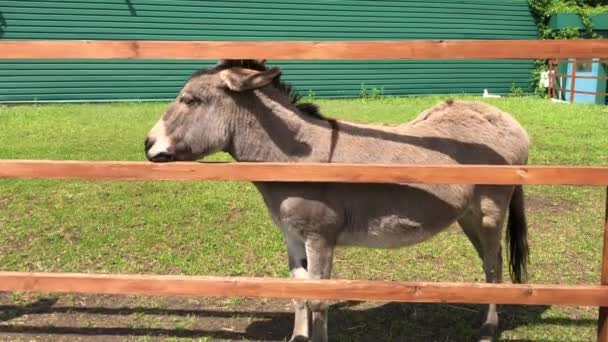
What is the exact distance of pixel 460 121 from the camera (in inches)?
169

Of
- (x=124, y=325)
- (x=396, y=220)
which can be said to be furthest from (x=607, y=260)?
(x=124, y=325)

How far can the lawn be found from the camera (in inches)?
171

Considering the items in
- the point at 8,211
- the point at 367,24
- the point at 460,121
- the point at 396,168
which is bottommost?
the point at 8,211

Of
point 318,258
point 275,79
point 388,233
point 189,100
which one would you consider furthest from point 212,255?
point 275,79

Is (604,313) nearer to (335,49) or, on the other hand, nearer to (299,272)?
(299,272)

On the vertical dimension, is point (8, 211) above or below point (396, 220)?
below

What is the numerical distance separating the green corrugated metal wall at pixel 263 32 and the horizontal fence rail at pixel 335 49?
15.3 metres

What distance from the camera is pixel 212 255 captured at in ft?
18.9

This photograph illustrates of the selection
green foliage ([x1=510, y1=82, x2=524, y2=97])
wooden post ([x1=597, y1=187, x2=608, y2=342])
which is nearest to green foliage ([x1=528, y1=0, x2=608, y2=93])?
green foliage ([x1=510, y1=82, x2=524, y2=97])

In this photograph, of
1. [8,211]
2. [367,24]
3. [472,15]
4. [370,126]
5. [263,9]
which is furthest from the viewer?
[472,15]

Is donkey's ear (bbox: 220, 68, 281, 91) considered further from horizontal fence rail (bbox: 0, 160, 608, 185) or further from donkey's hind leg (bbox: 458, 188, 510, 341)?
donkey's hind leg (bbox: 458, 188, 510, 341)

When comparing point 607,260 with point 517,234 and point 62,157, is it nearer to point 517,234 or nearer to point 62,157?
point 517,234

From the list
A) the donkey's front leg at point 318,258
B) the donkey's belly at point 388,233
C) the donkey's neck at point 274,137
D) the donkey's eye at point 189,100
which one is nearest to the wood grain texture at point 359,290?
the donkey's front leg at point 318,258

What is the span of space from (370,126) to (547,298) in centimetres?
166
